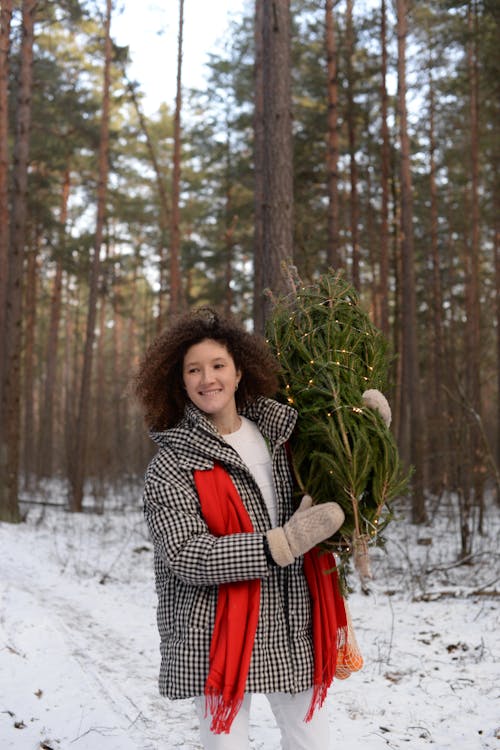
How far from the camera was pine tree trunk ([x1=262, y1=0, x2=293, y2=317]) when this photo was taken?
666 centimetres

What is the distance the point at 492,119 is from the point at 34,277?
1298 cm

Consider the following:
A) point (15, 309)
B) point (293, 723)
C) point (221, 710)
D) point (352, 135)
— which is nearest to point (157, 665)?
point (293, 723)

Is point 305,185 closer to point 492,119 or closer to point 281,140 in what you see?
point 492,119

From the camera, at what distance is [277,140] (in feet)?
22.1

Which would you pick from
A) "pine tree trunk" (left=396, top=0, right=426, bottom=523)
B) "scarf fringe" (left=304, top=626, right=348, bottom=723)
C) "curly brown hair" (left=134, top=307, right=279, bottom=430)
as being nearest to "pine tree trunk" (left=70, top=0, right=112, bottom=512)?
"pine tree trunk" (left=396, top=0, right=426, bottom=523)

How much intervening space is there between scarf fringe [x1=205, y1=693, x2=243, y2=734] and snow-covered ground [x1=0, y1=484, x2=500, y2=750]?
184cm

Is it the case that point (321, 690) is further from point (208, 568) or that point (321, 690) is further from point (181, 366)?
point (181, 366)

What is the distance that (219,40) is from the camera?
17594 mm

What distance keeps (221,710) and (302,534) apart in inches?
23.8

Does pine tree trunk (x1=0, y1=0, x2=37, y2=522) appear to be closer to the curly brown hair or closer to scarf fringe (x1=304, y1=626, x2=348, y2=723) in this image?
the curly brown hair

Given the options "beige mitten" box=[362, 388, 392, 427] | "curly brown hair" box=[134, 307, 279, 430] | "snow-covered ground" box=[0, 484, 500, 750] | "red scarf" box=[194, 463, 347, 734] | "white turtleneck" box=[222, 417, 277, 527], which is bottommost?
"snow-covered ground" box=[0, 484, 500, 750]

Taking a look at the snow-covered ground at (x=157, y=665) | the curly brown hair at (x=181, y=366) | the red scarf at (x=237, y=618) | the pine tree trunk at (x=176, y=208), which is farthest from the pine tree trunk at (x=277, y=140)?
the pine tree trunk at (x=176, y=208)

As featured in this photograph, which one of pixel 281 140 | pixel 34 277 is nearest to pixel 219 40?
pixel 34 277

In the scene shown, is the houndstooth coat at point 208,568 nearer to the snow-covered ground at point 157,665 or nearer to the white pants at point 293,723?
the white pants at point 293,723
